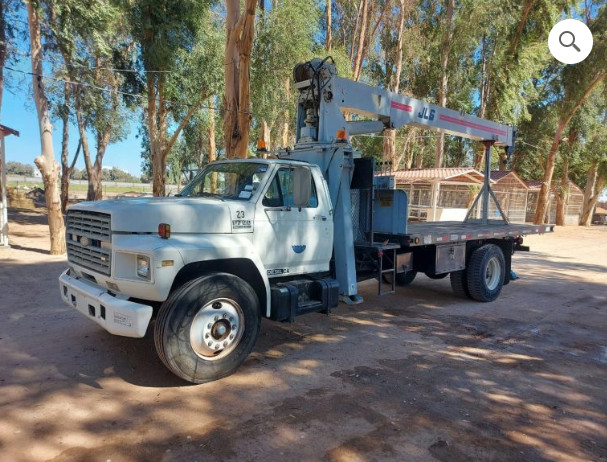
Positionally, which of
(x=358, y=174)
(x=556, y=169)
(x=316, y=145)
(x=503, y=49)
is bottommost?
(x=358, y=174)

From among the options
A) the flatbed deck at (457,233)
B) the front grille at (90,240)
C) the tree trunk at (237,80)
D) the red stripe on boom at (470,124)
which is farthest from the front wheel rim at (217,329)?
the tree trunk at (237,80)

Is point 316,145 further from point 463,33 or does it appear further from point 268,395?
point 463,33

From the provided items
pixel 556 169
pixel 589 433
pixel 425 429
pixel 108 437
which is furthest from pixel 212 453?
pixel 556 169

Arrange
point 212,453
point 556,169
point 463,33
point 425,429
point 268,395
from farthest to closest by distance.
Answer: point 556,169 → point 463,33 → point 268,395 → point 425,429 → point 212,453

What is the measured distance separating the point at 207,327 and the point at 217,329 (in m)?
0.11

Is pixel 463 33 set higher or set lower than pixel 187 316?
higher

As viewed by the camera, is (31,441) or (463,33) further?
(463,33)

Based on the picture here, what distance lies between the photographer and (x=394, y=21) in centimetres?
2617

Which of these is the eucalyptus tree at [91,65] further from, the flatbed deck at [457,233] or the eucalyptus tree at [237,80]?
the flatbed deck at [457,233]

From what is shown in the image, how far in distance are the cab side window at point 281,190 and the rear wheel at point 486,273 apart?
4.37 meters

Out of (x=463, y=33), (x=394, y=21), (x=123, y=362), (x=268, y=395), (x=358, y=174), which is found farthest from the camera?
(x=394, y=21)

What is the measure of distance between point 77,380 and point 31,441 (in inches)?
41.7

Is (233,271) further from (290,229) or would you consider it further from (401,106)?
(401,106)

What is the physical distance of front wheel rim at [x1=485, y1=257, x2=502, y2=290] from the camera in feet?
27.8
